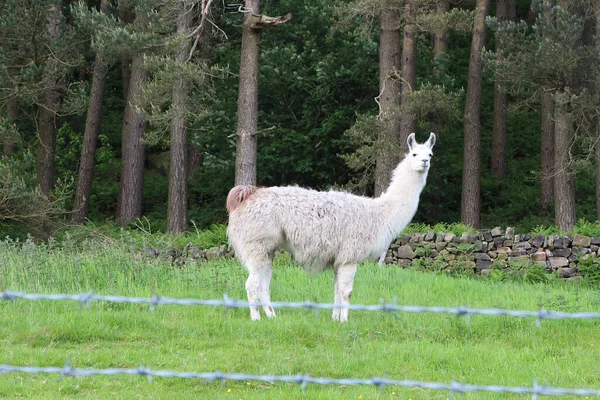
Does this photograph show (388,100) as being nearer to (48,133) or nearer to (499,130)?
(499,130)

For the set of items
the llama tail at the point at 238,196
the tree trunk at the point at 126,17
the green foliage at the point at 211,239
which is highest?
the tree trunk at the point at 126,17

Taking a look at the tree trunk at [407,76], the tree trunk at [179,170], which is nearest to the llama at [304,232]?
the tree trunk at [407,76]

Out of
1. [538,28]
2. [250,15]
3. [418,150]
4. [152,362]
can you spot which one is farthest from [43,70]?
[152,362]

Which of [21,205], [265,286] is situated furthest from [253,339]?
[21,205]

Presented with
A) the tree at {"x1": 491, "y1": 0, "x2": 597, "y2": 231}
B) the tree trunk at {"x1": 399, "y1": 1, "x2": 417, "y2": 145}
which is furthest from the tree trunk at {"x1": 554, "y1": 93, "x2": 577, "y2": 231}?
the tree trunk at {"x1": 399, "y1": 1, "x2": 417, "y2": 145}

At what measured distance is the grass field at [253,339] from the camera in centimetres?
809

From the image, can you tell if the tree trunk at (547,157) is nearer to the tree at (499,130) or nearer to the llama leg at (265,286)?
the tree at (499,130)

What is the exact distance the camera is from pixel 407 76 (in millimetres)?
22406

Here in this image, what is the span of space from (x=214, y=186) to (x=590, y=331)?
16433 mm

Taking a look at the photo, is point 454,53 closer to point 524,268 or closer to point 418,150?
point 524,268

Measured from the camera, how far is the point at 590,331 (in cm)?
1061

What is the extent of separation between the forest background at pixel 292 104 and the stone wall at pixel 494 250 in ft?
10.4

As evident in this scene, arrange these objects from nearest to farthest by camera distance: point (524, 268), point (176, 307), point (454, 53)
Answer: point (176, 307) < point (524, 268) < point (454, 53)

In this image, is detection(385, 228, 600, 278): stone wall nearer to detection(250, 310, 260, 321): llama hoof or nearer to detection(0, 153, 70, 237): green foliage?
detection(250, 310, 260, 321): llama hoof
